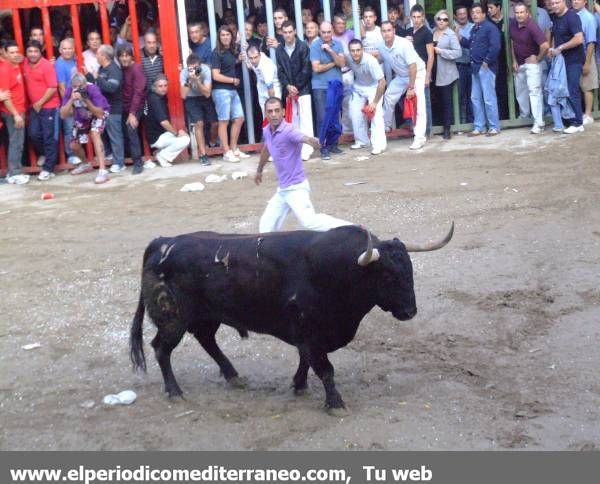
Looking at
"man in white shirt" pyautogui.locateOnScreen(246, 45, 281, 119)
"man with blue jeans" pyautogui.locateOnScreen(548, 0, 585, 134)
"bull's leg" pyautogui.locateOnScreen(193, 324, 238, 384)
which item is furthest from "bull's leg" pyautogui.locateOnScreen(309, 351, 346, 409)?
"man with blue jeans" pyautogui.locateOnScreen(548, 0, 585, 134)

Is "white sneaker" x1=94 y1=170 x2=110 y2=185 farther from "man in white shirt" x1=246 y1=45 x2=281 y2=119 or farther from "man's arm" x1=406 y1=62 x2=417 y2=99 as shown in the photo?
"man's arm" x1=406 y1=62 x2=417 y2=99

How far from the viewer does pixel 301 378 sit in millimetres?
7176

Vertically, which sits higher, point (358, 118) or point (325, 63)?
point (325, 63)

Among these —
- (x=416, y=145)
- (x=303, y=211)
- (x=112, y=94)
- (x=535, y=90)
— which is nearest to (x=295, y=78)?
(x=416, y=145)

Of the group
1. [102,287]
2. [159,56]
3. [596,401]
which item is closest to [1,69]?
[159,56]

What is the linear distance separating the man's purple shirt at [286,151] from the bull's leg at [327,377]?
114 inches

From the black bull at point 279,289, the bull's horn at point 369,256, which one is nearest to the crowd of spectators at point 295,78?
the black bull at point 279,289

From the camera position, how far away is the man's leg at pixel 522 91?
16.2m

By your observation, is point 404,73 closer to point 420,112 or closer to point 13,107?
point 420,112

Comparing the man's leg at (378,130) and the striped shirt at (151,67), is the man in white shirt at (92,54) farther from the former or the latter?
the man's leg at (378,130)

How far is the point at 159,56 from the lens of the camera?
15.7 metres

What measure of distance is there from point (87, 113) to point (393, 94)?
4.39 meters

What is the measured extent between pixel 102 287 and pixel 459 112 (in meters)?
8.32

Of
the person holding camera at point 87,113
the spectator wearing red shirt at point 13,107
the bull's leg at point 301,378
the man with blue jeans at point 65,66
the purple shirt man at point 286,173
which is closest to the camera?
the bull's leg at point 301,378
